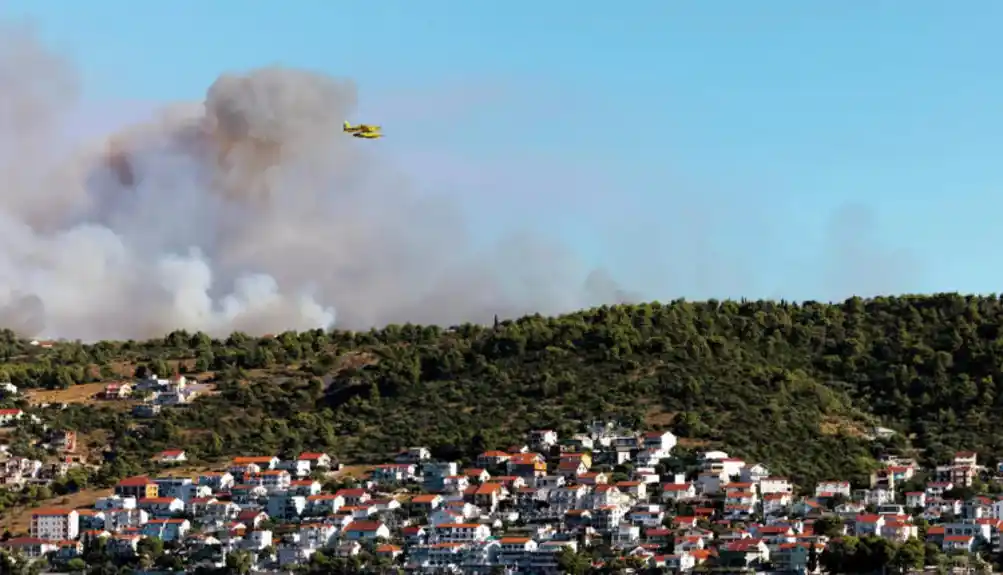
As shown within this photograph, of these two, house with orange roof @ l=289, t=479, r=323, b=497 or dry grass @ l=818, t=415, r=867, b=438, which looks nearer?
house with orange roof @ l=289, t=479, r=323, b=497

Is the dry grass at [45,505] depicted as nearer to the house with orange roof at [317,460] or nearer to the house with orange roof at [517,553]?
the house with orange roof at [317,460]

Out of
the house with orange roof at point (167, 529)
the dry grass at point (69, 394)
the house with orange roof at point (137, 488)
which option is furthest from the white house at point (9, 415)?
the house with orange roof at point (167, 529)

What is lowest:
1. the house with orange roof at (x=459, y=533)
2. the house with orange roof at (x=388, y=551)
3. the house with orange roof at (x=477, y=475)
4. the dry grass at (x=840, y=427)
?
the house with orange roof at (x=388, y=551)

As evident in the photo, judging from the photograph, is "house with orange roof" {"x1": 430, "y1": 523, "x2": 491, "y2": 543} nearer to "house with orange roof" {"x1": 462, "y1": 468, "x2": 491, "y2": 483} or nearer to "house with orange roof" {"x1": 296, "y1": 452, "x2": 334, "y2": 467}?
"house with orange roof" {"x1": 462, "y1": 468, "x2": 491, "y2": 483}

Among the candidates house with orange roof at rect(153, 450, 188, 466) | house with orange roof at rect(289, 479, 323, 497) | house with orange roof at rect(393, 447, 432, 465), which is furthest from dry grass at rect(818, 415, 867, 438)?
house with orange roof at rect(153, 450, 188, 466)

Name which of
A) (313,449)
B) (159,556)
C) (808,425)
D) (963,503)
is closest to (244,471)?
(313,449)

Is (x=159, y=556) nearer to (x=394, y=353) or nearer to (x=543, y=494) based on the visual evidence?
(x=543, y=494)
